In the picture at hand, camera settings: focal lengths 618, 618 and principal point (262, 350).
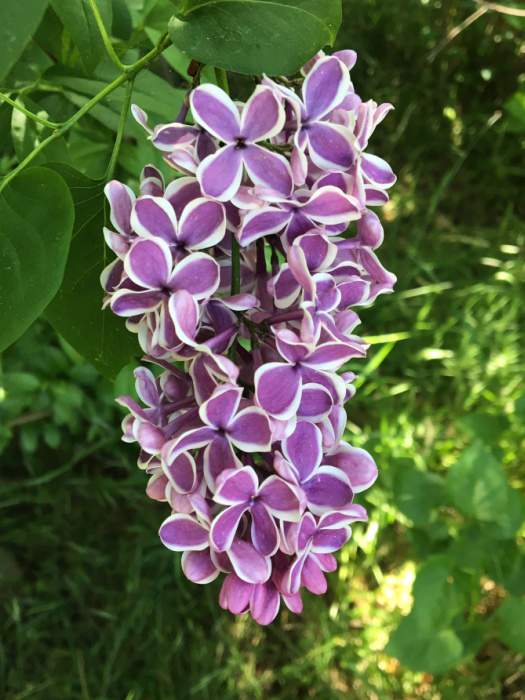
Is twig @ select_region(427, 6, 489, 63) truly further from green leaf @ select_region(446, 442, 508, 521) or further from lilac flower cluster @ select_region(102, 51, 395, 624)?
lilac flower cluster @ select_region(102, 51, 395, 624)

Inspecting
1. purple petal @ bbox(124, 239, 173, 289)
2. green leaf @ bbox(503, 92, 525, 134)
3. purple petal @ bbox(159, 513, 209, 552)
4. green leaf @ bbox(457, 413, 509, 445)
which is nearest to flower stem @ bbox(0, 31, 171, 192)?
purple petal @ bbox(124, 239, 173, 289)

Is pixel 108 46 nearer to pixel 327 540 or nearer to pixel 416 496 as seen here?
pixel 327 540

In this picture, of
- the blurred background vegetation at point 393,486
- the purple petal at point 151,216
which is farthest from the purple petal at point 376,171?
the blurred background vegetation at point 393,486

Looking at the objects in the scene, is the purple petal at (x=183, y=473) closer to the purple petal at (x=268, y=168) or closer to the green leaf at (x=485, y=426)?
the purple petal at (x=268, y=168)

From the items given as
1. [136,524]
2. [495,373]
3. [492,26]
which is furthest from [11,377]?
[492,26]

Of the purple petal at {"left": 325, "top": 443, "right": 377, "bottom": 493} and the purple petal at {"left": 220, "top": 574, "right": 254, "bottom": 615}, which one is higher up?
the purple petal at {"left": 325, "top": 443, "right": 377, "bottom": 493}

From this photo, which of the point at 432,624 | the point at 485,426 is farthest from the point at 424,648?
the point at 485,426
